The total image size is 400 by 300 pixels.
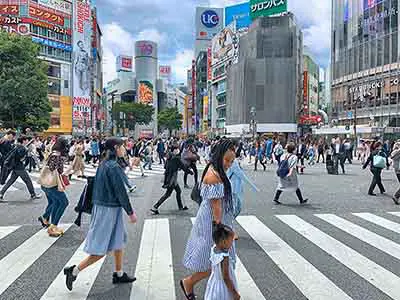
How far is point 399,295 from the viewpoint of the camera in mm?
4469

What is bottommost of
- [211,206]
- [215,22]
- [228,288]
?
[228,288]

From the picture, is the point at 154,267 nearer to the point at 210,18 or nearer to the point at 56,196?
the point at 56,196

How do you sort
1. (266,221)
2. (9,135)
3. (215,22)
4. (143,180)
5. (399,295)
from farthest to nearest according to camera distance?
(215,22) → (143,180) → (9,135) → (266,221) → (399,295)

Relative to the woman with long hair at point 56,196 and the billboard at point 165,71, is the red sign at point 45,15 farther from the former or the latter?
the billboard at point 165,71

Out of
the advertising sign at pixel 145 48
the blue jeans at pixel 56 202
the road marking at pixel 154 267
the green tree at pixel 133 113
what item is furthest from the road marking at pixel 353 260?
the advertising sign at pixel 145 48

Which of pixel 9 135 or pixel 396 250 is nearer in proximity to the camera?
pixel 396 250

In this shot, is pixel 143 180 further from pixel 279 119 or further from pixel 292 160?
pixel 279 119

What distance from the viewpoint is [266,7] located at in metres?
59.3

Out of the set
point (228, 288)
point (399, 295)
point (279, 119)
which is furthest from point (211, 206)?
point (279, 119)

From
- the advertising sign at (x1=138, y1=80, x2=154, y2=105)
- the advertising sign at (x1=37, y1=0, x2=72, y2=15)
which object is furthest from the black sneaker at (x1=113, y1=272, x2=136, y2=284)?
the advertising sign at (x1=138, y1=80, x2=154, y2=105)

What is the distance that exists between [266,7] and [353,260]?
190ft

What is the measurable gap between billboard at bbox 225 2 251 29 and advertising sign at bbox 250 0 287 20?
585 inches

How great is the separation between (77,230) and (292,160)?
4943mm

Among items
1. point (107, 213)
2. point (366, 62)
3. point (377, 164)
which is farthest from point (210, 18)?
point (107, 213)
